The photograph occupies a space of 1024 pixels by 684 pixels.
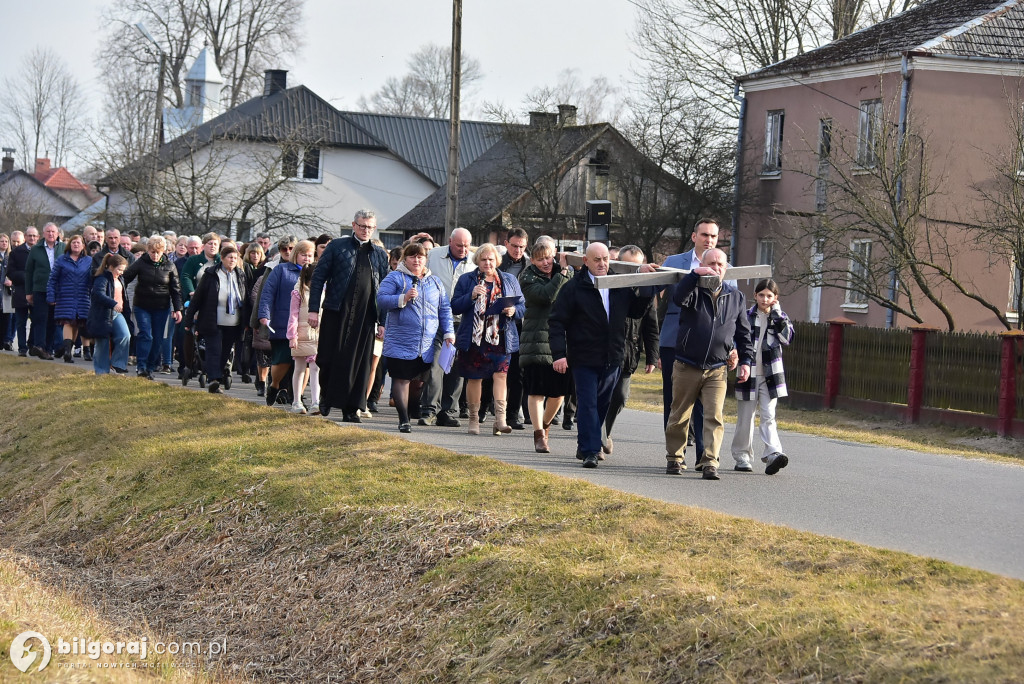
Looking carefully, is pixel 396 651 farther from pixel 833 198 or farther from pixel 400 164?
pixel 400 164

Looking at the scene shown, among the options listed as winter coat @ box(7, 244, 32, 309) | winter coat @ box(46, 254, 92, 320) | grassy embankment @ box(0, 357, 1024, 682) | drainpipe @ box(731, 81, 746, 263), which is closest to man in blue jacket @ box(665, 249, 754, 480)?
grassy embankment @ box(0, 357, 1024, 682)

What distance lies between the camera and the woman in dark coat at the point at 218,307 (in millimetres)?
16234

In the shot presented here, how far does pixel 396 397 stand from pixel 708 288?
12.8 feet

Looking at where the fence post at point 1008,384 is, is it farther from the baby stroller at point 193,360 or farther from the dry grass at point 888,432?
the baby stroller at point 193,360

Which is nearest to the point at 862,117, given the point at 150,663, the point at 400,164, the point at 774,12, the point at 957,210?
the point at 957,210

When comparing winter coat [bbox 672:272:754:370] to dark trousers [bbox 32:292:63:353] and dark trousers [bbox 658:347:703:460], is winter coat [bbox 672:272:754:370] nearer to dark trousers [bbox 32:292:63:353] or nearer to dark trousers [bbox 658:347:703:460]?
dark trousers [bbox 658:347:703:460]

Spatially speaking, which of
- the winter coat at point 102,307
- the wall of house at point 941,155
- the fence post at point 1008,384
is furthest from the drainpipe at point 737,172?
the winter coat at point 102,307

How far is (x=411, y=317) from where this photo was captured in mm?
12891

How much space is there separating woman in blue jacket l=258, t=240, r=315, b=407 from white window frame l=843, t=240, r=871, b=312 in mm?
13781

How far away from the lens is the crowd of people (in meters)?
11.1

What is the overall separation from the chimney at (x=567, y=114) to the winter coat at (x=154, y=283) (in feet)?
86.2

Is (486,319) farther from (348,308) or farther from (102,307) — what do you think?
(102,307)
